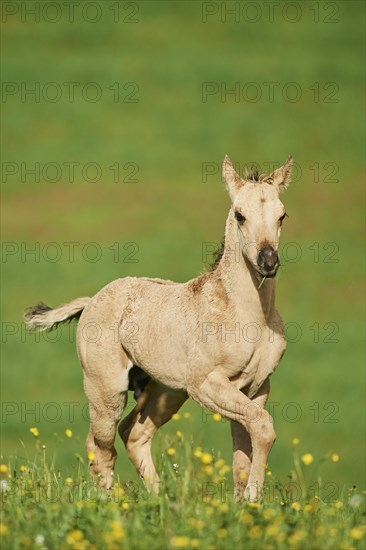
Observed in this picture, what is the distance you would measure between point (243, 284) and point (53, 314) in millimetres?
2468

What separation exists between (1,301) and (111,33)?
1027 cm

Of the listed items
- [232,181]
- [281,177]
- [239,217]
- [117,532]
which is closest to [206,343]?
[239,217]

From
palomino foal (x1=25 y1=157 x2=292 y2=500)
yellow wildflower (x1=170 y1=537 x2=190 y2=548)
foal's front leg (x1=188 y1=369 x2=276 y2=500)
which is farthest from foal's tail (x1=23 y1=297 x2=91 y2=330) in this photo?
yellow wildflower (x1=170 y1=537 x2=190 y2=548)

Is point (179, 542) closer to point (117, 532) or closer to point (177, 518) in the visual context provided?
point (117, 532)

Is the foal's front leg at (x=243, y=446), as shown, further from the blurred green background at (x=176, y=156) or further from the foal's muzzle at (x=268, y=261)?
the blurred green background at (x=176, y=156)

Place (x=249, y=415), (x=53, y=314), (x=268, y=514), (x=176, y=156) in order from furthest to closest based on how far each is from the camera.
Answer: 1. (x=176, y=156)
2. (x=53, y=314)
3. (x=249, y=415)
4. (x=268, y=514)

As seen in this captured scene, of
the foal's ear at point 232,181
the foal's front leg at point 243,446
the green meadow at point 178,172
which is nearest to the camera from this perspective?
the foal's ear at point 232,181

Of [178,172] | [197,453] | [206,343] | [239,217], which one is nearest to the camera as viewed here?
[197,453]

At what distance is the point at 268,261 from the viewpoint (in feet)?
26.9

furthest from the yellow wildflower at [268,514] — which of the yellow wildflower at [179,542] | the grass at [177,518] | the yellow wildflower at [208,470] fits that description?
the yellow wildflower at [179,542]

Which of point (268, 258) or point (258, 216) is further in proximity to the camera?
point (258, 216)

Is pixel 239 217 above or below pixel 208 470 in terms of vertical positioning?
above

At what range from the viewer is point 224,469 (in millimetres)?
7035

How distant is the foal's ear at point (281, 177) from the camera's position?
29.3 ft
